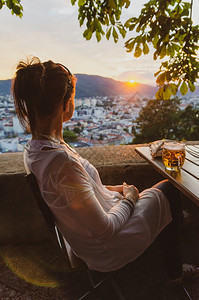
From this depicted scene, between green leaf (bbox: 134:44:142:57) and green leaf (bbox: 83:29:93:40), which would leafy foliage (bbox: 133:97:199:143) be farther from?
green leaf (bbox: 83:29:93:40)

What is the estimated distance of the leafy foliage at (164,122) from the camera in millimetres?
7575

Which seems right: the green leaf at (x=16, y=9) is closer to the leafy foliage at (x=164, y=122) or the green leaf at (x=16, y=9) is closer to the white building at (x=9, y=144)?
the white building at (x=9, y=144)

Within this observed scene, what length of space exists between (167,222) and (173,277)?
1.30ft

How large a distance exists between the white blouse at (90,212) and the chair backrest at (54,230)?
23mm

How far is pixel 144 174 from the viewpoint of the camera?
1975 mm

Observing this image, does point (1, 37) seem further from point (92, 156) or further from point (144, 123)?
point (144, 123)

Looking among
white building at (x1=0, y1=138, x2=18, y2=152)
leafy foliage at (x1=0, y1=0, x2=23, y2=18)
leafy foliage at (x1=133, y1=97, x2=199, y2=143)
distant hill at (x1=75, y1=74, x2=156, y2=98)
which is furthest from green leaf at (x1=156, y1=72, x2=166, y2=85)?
leafy foliage at (x1=133, y1=97, x2=199, y2=143)

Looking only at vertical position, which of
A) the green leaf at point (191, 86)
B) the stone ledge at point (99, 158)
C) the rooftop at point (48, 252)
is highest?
the green leaf at point (191, 86)

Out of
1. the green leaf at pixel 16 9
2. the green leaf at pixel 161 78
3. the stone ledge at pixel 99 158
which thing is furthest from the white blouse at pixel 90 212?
the green leaf at pixel 16 9

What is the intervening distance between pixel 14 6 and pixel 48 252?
212 cm

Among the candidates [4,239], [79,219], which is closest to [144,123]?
[4,239]

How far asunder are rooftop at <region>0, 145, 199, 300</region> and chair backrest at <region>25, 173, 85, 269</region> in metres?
0.54

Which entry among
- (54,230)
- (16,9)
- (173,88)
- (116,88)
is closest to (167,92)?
(173,88)

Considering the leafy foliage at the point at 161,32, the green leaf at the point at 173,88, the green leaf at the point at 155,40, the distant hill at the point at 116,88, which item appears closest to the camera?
the leafy foliage at the point at 161,32
